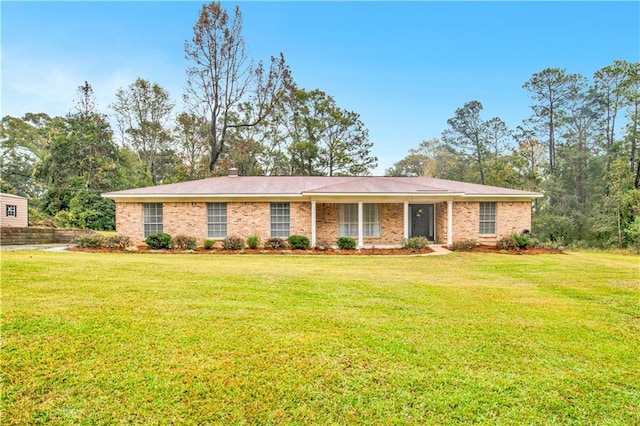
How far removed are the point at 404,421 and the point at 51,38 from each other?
18.4 meters

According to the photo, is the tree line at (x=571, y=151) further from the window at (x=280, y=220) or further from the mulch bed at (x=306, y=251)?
the window at (x=280, y=220)

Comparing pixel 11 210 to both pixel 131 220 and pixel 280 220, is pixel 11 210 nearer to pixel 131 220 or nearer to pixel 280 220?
pixel 131 220

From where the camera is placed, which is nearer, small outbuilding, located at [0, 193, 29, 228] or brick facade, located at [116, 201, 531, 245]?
brick facade, located at [116, 201, 531, 245]

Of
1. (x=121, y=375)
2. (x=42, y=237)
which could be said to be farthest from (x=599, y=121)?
(x=42, y=237)

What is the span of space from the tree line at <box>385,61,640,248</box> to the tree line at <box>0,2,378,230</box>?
11129 millimetres

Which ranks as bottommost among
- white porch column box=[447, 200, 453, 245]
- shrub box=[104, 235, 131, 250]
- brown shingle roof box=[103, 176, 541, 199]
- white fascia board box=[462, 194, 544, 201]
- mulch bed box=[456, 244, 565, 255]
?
mulch bed box=[456, 244, 565, 255]

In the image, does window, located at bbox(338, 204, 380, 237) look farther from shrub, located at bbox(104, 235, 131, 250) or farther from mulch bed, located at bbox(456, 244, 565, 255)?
shrub, located at bbox(104, 235, 131, 250)

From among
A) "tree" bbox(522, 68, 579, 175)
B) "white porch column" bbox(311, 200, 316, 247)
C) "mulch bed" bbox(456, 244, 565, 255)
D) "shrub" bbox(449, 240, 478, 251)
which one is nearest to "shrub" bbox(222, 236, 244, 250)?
"white porch column" bbox(311, 200, 316, 247)

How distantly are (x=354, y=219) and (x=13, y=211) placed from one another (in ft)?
70.1

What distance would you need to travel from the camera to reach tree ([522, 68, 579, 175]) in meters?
27.0

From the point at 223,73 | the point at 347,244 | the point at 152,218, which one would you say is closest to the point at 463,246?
the point at 347,244

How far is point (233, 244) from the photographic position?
45.9ft

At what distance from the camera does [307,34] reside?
1764 centimetres

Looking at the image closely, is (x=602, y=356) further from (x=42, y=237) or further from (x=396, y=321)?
(x=42, y=237)
